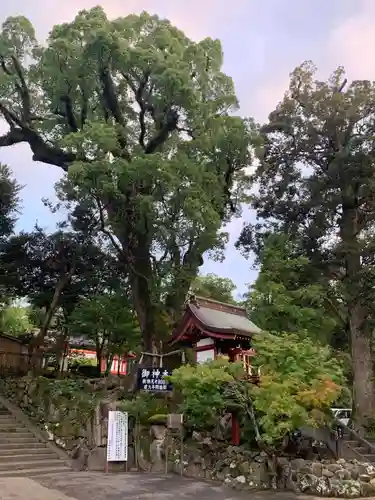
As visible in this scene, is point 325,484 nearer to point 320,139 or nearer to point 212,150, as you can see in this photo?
point 212,150

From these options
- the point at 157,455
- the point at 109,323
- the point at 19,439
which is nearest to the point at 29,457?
the point at 19,439

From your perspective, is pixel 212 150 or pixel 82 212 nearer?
pixel 212 150

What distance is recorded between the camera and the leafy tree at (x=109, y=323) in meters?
20.9

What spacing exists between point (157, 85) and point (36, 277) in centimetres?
1231

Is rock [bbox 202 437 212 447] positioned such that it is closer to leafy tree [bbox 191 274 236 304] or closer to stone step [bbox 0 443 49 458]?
stone step [bbox 0 443 49 458]

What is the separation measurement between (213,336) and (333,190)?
37.7 feet

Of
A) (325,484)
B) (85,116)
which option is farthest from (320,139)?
(325,484)

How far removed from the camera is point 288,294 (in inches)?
738

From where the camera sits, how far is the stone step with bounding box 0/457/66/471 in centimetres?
1299

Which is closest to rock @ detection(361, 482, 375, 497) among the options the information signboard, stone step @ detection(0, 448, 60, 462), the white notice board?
the information signboard

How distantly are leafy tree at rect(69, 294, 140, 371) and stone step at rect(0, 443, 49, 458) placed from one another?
650 centimetres

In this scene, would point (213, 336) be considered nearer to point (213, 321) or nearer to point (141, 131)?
point (213, 321)

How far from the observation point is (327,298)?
20.7 meters

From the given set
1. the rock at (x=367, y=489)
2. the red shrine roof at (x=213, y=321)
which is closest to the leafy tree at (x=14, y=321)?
the red shrine roof at (x=213, y=321)
